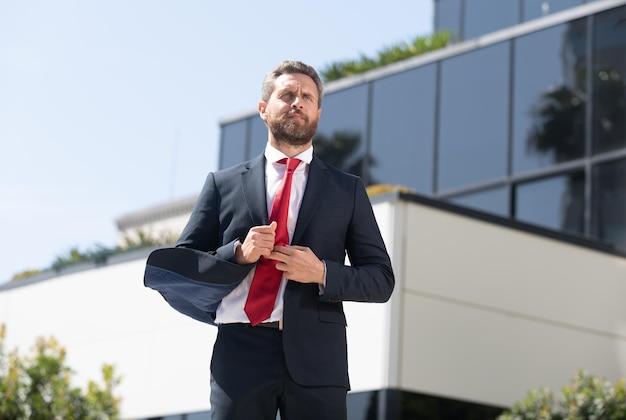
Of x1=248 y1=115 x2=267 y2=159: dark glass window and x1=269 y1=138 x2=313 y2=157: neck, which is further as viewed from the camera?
x1=248 y1=115 x2=267 y2=159: dark glass window

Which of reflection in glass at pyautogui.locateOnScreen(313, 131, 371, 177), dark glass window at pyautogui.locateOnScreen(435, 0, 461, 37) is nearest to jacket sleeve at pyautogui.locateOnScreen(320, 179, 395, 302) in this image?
reflection in glass at pyautogui.locateOnScreen(313, 131, 371, 177)

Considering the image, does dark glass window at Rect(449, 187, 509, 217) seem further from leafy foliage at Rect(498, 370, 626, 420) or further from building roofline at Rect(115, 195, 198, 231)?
building roofline at Rect(115, 195, 198, 231)

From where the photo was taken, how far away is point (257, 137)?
59.2 feet

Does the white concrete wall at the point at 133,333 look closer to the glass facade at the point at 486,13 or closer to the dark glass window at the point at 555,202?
the dark glass window at the point at 555,202

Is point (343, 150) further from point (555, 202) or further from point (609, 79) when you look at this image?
point (609, 79)

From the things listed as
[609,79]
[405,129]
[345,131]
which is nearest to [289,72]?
[609,79]

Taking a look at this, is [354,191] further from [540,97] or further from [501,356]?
[540,97]

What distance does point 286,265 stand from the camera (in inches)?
154

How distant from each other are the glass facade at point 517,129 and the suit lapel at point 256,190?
34.0 feet

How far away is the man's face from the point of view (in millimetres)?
4125

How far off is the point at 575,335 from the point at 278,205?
8997 mm

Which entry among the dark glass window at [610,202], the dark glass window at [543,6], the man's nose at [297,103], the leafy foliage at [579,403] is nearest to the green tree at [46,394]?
the leafy foliage at [579,403]

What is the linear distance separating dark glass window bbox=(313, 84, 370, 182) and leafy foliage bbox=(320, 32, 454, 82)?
0.45 m

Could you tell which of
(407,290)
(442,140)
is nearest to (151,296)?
(407,290)
